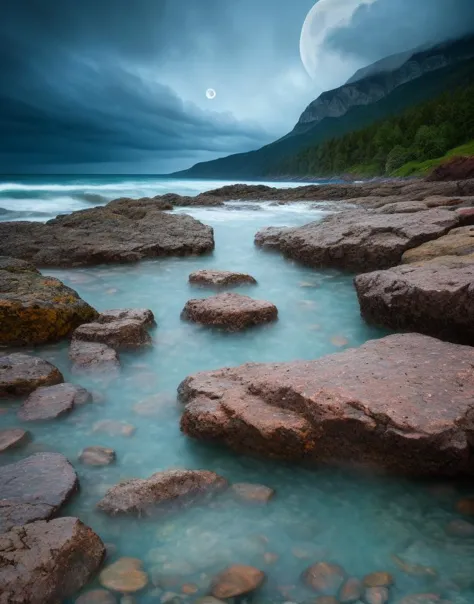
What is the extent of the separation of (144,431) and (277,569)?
4.67ft

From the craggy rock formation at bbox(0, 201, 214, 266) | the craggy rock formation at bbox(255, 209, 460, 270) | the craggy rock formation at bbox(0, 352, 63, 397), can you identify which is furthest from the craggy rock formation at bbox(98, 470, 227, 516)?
the craggy rock formation at bbox(0, 201, 214, 266)

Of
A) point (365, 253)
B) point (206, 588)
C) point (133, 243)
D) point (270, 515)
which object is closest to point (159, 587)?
point (206, 588)

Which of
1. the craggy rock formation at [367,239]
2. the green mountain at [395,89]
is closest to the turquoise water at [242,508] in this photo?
the craggy rock formation at [367,239]

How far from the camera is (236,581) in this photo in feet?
6.13

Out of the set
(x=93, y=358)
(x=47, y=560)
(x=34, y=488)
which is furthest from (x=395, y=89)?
Answer: (x=47, y=560)

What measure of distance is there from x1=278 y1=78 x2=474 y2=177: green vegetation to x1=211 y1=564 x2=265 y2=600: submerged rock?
170 ft

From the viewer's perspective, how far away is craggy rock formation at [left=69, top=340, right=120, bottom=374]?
3.88 metres

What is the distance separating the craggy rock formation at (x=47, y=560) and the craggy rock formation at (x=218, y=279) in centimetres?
492

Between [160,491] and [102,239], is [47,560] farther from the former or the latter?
[102,239]

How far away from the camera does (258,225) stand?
47.6 feet

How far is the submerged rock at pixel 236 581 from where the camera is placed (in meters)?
1.81

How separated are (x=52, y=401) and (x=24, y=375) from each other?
1.45ft

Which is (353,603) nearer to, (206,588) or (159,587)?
(206,588)

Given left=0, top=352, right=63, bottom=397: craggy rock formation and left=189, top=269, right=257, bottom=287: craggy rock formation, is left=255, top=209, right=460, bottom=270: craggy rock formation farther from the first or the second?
left=0, top=352, right=63, bottom=397: craggy rock formation
